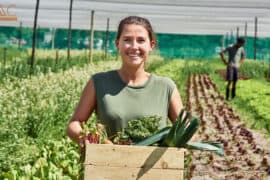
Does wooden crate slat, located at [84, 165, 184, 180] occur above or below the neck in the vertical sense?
below

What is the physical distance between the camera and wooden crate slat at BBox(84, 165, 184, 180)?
205cm

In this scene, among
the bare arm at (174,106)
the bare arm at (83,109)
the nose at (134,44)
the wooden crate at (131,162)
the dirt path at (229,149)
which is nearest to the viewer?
the wooden crate at (131,162)

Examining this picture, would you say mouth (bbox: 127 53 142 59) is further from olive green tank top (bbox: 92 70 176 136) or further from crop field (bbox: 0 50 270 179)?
crop field (bbox: 0 50 270 179)

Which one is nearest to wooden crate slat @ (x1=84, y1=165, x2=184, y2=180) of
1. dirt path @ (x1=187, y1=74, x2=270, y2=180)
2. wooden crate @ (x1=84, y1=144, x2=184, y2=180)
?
wooden crate @ (x1=84, y1=144, x2=184, y2=180)

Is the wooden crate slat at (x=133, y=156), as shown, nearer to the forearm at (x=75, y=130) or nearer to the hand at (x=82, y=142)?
the hand at (x=82, y=142)

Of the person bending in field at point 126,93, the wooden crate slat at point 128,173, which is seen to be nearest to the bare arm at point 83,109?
the person bending in field at point 126,93

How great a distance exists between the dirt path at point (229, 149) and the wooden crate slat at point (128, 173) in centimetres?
393

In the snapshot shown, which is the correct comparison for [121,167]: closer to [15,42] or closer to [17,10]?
[17,10]

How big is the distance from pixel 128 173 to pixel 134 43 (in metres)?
0.58

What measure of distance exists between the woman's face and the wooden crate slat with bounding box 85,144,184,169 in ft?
1.66

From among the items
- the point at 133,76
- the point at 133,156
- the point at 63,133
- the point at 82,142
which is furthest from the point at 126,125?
the point at 63,133

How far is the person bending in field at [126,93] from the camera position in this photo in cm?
246

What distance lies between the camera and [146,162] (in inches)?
80.5

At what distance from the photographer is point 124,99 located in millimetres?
2523
